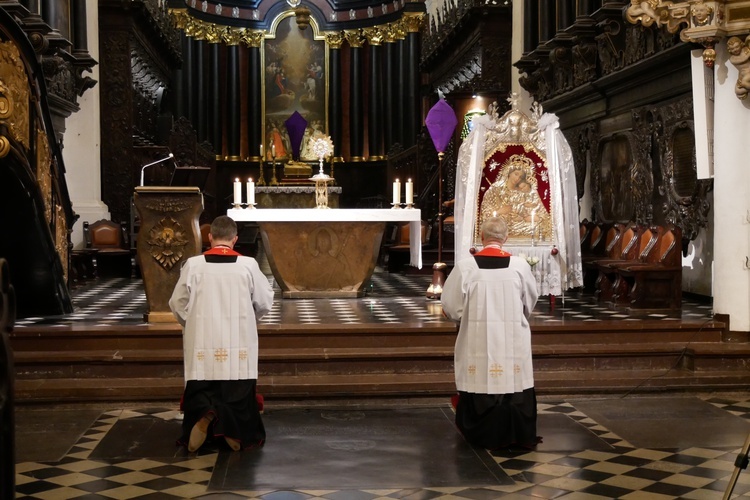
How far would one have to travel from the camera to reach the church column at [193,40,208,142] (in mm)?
27312

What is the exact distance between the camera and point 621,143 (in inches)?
543

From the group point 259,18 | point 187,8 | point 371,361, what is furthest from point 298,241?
Result: point 259,18

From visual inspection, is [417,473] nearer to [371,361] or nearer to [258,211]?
[371,361]

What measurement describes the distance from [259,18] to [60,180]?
1926 centimetres

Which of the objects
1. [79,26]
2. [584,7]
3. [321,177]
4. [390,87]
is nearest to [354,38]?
[390,87]

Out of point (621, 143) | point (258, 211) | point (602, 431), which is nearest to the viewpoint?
point (602, 431)

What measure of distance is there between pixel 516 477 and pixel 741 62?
4449 mm

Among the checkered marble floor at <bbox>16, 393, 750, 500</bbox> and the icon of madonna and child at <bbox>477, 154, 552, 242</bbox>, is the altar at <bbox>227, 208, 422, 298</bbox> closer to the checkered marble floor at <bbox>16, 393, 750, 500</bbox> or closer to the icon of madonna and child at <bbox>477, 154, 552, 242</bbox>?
the icon of madonna and child at <bbox>477, 154, 552, 242</bbox>

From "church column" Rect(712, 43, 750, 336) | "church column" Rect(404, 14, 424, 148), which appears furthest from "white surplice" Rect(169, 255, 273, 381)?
"church column" Rect(404, 14, 424, 148)

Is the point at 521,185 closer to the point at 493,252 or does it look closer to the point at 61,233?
the point at 493,252

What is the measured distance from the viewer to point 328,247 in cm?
1200

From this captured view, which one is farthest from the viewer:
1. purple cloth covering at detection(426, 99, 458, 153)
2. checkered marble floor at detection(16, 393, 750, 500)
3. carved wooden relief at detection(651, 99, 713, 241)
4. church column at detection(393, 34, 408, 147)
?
church column at detection(393, 34, 408, 147)

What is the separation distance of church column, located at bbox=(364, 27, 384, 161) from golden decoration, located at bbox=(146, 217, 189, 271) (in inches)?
759

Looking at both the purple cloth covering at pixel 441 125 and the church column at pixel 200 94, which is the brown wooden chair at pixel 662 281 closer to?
the purple cloth covering at pixel 441 125
